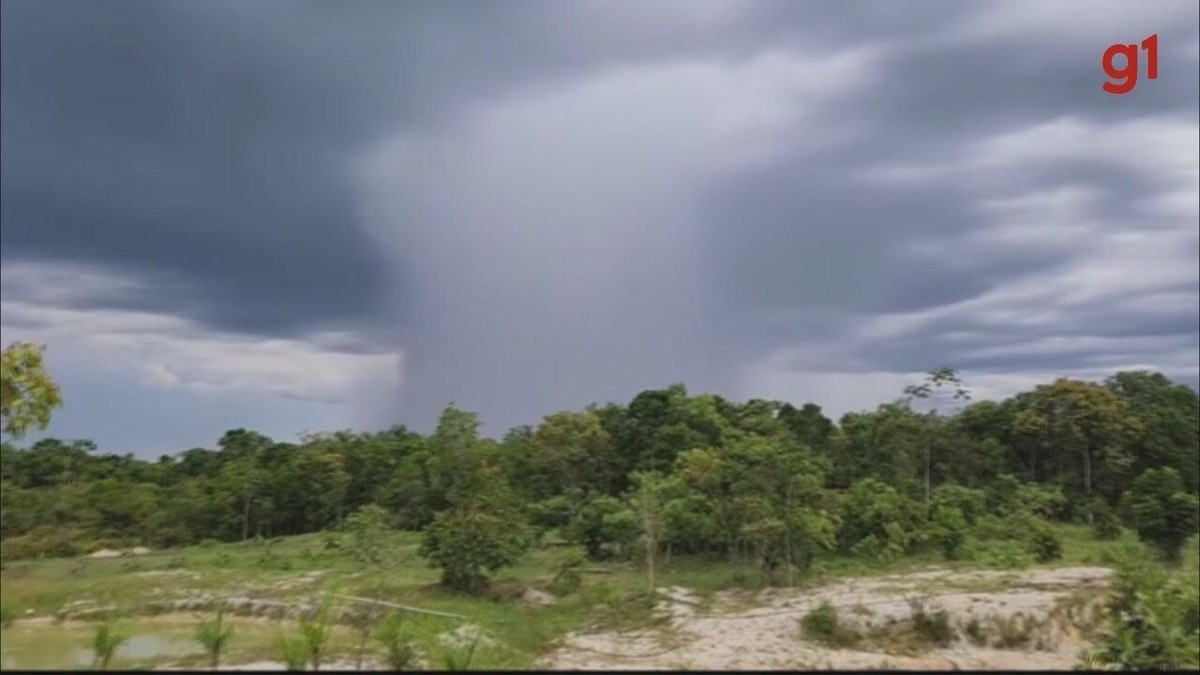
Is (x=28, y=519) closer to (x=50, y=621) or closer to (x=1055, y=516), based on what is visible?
(x=50, y=621)

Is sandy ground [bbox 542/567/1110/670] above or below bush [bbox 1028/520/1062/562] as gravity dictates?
below

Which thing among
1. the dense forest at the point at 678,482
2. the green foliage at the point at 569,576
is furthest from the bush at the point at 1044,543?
the green foliage at the point at 569,576

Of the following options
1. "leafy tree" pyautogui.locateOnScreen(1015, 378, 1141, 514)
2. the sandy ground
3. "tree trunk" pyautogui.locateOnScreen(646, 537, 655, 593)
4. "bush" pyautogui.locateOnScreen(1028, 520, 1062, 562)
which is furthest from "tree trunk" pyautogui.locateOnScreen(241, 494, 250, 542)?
"leafy tree" pyautogui.locateOnScreen(1015, 378, 1141, 514)

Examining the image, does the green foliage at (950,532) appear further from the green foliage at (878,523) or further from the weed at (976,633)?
the weed at (976,633)

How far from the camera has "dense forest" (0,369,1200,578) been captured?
10953 millimetres

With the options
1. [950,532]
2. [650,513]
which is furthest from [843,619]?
[950,532]

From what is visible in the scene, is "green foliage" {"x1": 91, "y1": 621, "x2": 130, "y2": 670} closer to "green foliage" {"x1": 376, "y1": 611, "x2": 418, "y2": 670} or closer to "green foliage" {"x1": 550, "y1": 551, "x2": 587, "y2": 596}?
"green foliage" {"x1": 376, "y1": 611, "x2": 418, "y2": 670}

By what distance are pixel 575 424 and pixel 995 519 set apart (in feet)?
32.0

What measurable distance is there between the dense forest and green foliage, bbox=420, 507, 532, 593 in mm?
35

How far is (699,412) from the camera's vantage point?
21328 millimetres

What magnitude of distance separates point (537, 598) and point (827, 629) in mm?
4456

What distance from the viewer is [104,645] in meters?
7.80

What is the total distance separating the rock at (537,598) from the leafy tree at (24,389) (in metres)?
7.67

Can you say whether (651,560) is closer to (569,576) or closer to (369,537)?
(569,576)
